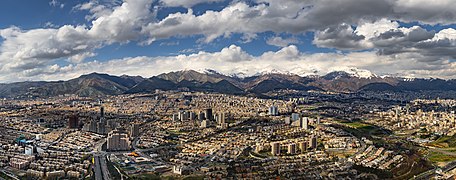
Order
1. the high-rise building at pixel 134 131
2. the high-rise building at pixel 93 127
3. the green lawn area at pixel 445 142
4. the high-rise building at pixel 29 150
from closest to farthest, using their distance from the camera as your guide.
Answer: the high-rise building at pixel 29 150, the green lawn area at pixel 445 142, the high-rise building at pixel 134 131, the high-rise building at pixel 93 127

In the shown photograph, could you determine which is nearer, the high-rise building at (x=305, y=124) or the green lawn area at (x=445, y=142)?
the green lawn area at (x=445, y=142)

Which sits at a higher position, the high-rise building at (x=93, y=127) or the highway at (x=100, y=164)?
the high-rise building at (x=93, y=127)

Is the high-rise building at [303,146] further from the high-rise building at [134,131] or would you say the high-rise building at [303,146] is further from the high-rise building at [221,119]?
the high-rise building at [221,119]

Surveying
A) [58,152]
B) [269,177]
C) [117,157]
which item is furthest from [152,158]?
[269,177]

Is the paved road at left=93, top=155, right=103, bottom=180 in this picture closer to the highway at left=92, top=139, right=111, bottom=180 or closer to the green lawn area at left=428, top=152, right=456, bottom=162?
the highway at left=92, top=139, right=111, bottom=180

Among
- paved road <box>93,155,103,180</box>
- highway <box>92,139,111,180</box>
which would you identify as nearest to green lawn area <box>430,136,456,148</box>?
highway <box>92,139,111,180</box>

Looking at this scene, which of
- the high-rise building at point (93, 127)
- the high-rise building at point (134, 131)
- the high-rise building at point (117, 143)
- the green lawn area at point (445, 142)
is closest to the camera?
the high-rise building at point (117, 143)

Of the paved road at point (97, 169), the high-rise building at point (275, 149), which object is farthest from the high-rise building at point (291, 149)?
the paved road at point (97, 169)
